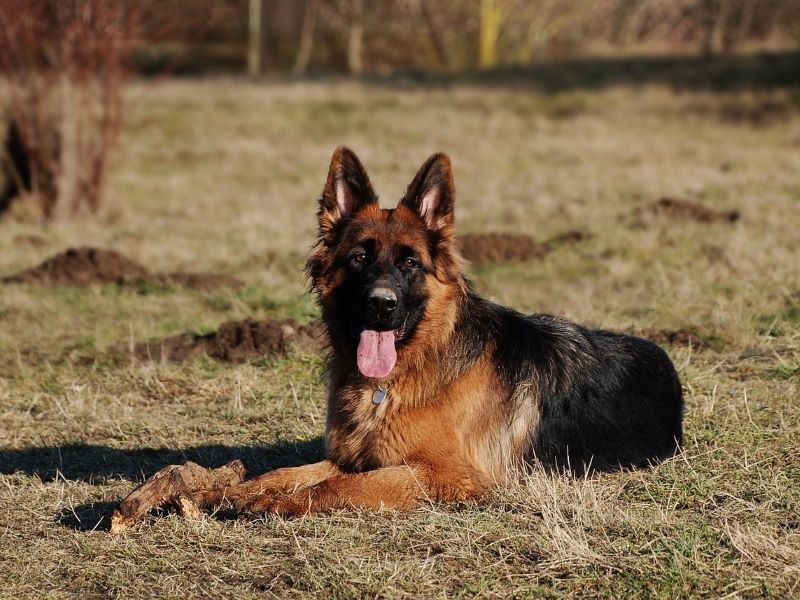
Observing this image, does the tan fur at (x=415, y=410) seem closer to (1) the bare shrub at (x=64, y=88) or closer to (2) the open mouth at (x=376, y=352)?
(2) the open mouth at (x=376, y=352)

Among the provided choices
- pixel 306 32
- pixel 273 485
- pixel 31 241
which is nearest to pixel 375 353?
pixel 273 485

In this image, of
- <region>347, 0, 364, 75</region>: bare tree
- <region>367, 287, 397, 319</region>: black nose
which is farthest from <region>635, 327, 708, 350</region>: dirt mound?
<region>347, 0, 364, 75</region>: bare tree

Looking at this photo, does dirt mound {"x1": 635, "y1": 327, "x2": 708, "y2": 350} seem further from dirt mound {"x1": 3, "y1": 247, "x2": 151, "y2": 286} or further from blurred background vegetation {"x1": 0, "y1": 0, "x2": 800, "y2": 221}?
blurred background vegetation {"x1": 0, "y1": 0, "x2": 800, "y2": 221}

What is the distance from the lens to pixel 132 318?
413 inches

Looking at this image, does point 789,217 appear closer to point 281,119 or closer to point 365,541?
point 365,541

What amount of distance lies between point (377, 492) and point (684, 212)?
10.8 meters

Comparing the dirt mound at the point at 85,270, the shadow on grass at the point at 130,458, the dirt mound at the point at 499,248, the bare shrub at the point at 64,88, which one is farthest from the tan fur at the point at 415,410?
the bare shrub at the point at 64,88

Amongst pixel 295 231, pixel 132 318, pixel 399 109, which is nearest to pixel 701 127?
pixel 399 109

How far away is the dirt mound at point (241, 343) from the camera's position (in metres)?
8.77

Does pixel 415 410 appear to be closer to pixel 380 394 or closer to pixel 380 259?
pixel 380 394

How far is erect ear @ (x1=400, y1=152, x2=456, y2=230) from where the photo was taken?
5.80m

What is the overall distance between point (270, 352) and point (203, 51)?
1559 inches

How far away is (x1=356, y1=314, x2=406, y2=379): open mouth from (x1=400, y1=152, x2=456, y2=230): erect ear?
2.21 ft

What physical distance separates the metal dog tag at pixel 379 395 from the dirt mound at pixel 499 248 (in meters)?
7.22
